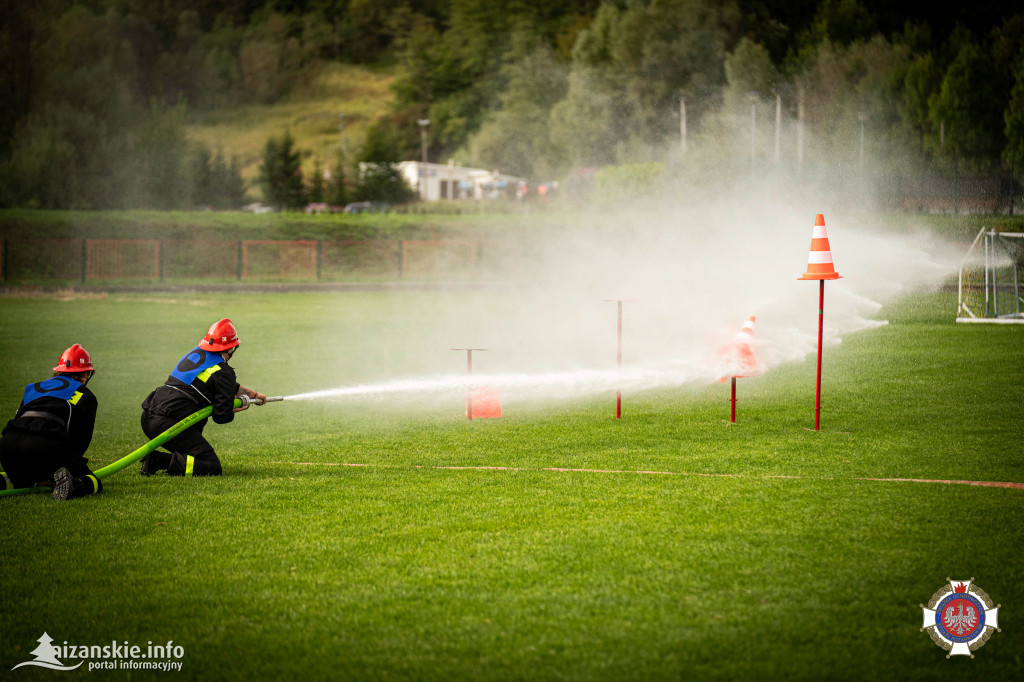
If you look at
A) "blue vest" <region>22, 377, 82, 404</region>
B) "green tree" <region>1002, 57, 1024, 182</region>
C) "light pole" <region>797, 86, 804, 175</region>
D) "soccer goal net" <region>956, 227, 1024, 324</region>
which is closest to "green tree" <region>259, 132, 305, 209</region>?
"light pole" <region>797, 86, 804, 175</region>

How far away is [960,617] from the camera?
17.6 feet

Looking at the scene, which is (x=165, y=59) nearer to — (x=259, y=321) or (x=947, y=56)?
(x=947, y=56)

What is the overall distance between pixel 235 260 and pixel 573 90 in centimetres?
5175

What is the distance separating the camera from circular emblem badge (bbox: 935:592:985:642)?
5.24m

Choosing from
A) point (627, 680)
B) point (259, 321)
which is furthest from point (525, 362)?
point (627, 680)

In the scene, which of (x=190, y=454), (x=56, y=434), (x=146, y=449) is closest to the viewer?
(x=56, y=434)

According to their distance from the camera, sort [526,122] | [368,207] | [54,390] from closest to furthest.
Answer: [54,390], [368,207], [526,122]

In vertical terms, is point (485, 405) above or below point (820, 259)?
below

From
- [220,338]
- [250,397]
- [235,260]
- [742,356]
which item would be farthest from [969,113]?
[220,338]

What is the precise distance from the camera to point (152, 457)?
9234 millimetres

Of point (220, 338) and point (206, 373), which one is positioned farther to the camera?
point (220, 338)

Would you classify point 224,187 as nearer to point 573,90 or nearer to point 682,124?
point 573,90

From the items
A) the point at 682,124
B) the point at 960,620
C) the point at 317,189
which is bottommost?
the point at 960,620

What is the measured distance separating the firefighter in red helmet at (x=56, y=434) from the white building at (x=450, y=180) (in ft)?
276
